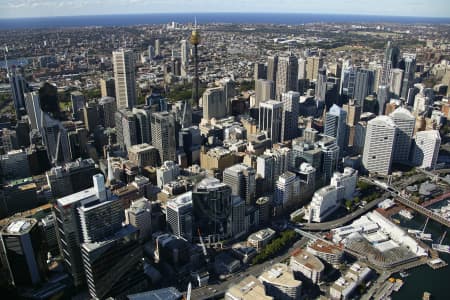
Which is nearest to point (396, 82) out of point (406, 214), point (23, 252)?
point (406, 214)

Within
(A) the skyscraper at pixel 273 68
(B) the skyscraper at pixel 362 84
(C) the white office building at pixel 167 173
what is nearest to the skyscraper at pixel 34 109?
(C) the white office building at pixel 167 173

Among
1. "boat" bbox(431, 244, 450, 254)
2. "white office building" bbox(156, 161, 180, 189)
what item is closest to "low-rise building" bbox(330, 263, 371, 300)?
"boat" bbox(431, 244, 450, 254)

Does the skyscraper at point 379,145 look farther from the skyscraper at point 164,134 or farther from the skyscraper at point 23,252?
the skyscraper at point 23,252

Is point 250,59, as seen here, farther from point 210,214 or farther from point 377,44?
point 210,214

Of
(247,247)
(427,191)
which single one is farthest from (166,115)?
(427,191)

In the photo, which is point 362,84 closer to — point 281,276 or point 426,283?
point 426,283

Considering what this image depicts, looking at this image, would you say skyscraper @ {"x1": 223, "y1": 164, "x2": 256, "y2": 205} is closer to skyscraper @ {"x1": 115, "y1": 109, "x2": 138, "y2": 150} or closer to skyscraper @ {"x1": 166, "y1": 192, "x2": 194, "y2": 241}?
skyscraper @ {"x1": 166, "y1": 192, "x2": 194, "y2": 241}

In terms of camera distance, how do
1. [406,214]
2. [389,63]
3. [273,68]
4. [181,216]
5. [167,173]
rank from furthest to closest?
1. [273,68]
2. [389,63]
3. [167,173]
4. [406,214]
5. [181,216]
